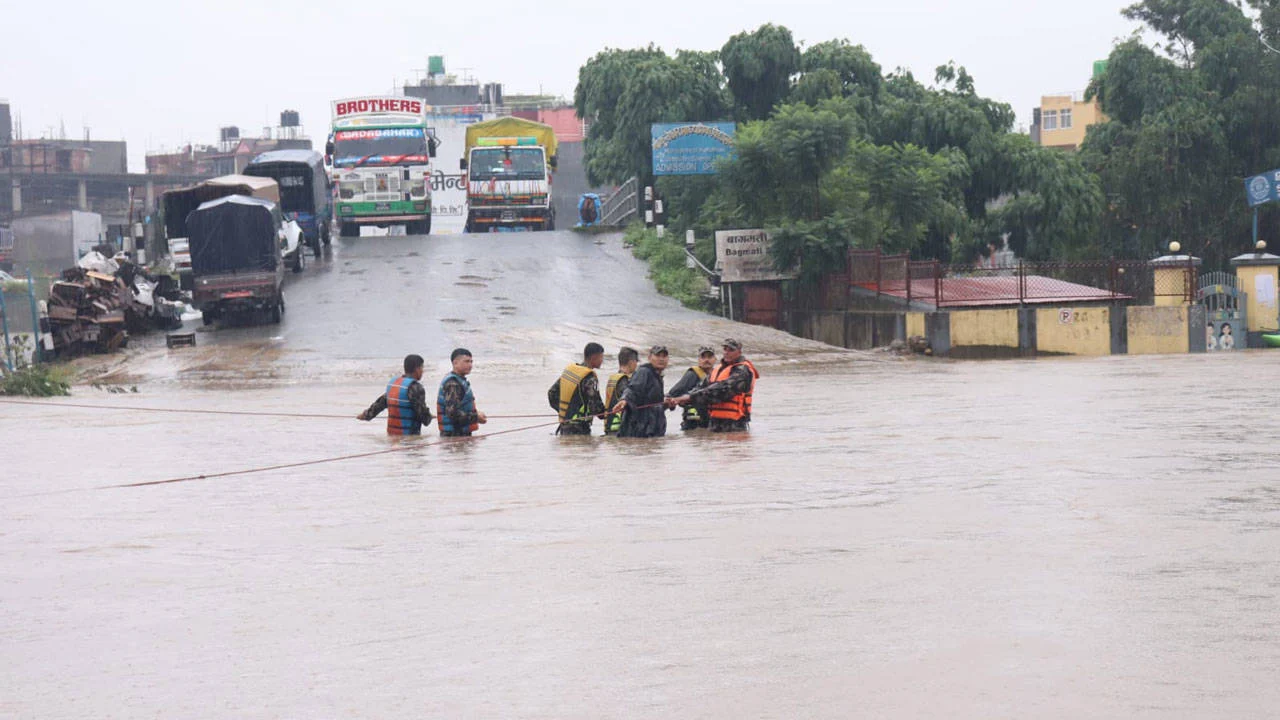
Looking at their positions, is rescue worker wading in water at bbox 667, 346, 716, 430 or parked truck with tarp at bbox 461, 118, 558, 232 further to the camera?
parked truck with tarp at bbox 461, 118, 558, 232

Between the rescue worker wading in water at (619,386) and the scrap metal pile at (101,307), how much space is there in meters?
16.9

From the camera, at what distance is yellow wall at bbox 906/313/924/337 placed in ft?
109

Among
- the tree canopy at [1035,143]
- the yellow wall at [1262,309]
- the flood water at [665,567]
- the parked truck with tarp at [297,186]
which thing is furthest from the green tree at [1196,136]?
the flood water at [665,567]

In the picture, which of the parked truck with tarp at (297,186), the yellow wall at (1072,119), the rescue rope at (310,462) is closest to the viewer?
the rescue rope at (310,462)

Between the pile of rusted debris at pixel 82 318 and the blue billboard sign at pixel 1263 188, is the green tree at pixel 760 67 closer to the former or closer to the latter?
the blue billboard sign at pixel 1263 188

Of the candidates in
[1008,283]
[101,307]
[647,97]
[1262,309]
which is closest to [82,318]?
[101,307]

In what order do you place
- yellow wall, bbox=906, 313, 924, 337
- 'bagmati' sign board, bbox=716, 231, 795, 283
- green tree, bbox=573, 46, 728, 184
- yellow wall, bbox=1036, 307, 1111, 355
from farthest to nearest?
green tree, bbox=573, 46, 728, 184, 'bagmati' sign board, bbox=716, 231, 795, 283, yellow wall, bbox=1036, 307, 1111, 355, yellow wall, bbox=906, 313, 924, 337

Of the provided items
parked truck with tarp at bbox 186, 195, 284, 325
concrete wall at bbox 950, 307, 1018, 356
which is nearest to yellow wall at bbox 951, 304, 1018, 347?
concrete wall at bbox 950, 307, 1018, 356

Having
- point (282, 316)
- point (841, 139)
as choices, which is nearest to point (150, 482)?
point (282, 316)

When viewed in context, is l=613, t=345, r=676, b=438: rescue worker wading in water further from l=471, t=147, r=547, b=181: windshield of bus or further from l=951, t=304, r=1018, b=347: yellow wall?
l=471, t=147, r=547, b=181: windshield of bus

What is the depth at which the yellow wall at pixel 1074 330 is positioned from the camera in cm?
3362

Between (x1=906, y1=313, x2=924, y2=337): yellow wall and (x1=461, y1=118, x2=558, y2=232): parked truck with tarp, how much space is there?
18795mm

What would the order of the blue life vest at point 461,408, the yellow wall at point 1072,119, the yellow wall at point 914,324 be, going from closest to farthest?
the blue life vest at point 461,408 < the yellow wall at point 914,324 < the yellow wall at point 1072,119

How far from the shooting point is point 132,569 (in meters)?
9.34
